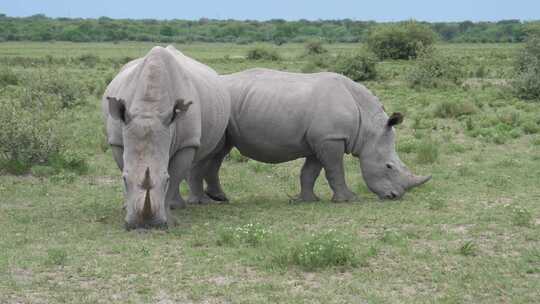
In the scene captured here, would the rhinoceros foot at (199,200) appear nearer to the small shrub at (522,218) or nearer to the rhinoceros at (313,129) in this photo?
the rhinoceros at (313,129)

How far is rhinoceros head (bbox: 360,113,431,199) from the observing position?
470 inches

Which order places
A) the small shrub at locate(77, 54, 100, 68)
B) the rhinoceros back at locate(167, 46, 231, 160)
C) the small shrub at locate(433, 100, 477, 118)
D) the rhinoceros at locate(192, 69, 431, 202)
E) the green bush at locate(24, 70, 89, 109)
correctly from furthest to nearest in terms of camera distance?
the small shrub at locate(77, 54, 100, 68), the green bush at locate(24, 70, 89, 109), the small shrub at locate(433, 100, 477, 118), the rhinoceros at locate(192, 69, 431, 202), the rhinoceros back at locate(167, 46, 231, 160)

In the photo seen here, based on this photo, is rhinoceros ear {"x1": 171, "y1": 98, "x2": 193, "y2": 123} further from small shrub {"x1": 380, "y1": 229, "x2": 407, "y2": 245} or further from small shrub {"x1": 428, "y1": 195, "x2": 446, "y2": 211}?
small shrub {"x1": 428, "y1": 195, "x2": 446, "y2": 211}

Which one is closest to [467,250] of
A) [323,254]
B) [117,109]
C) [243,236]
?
[323,254]

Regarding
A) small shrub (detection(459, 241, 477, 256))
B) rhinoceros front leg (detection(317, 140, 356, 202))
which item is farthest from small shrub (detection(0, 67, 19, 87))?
small shrub (detection(459, 241, 477, 256))

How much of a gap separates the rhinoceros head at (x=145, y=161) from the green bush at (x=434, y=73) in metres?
21.3

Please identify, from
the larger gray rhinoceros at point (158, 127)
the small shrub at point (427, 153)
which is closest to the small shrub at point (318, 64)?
the small shrub at point (427, 153)

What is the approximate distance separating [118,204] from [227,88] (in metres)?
2.10

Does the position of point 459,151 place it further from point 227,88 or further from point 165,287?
point 165,287

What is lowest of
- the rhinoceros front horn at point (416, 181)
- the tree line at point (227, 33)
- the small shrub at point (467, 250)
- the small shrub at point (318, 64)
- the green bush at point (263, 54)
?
the tree line at point (227, 33)

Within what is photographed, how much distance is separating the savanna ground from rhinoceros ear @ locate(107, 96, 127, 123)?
1236 mm

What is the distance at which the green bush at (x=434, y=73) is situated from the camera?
1171 inches

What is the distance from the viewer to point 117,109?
9.27 meters

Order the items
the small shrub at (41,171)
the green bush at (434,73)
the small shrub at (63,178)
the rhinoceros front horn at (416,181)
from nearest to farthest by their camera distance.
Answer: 1. the rhinoceros front horn at (416,181)
2. the small shrub at (63,178)
3. the small shrub at (41,171)
4. the green bush at (434,73)
